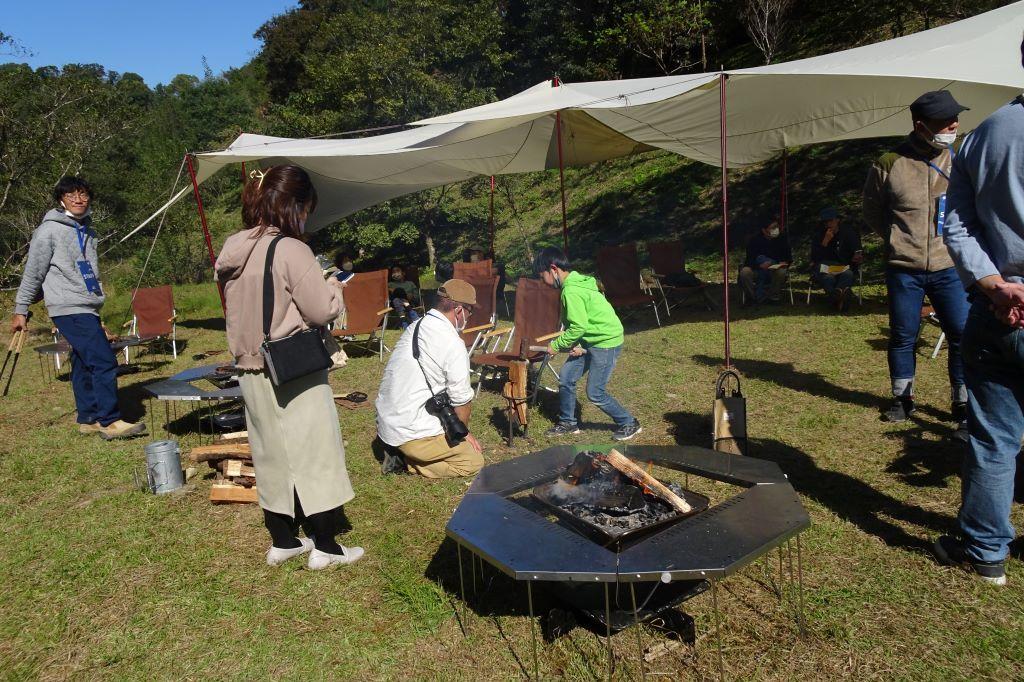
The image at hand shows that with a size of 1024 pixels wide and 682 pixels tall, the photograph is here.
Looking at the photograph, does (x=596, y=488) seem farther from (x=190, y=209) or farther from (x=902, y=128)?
(x=190, y=209)

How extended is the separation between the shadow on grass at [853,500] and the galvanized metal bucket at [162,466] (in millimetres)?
3371

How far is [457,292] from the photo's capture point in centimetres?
419

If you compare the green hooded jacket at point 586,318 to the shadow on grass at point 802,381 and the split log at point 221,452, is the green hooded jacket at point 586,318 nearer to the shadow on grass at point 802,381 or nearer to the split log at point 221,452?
the shadow on grass at point 802,381

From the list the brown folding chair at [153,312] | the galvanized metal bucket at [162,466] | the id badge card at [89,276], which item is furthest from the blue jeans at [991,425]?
the brown folding chair at [153,312]

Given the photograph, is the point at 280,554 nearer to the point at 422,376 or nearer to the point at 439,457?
the point at 439,457

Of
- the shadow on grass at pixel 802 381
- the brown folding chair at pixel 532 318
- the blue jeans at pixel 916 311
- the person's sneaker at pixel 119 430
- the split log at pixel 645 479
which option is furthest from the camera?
the brown folding chair at pixel 532 318

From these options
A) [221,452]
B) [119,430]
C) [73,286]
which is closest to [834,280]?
[221,452]

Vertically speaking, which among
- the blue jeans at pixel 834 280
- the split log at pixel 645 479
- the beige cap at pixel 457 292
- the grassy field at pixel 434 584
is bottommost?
the grassy field at pixel 434 584

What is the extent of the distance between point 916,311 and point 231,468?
434cm

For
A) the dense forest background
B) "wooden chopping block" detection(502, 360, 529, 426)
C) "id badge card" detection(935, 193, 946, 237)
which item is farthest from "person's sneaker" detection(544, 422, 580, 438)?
the dense forest background

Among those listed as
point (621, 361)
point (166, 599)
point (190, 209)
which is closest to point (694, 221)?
point (621, 361)

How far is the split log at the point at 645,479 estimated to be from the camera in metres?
2.65

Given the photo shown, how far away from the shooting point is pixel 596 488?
2.89m

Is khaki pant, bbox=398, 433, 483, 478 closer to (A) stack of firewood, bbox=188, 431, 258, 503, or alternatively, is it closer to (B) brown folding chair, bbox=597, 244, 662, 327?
(A) stack of firewood, bbox=188, 431, 258, 503
